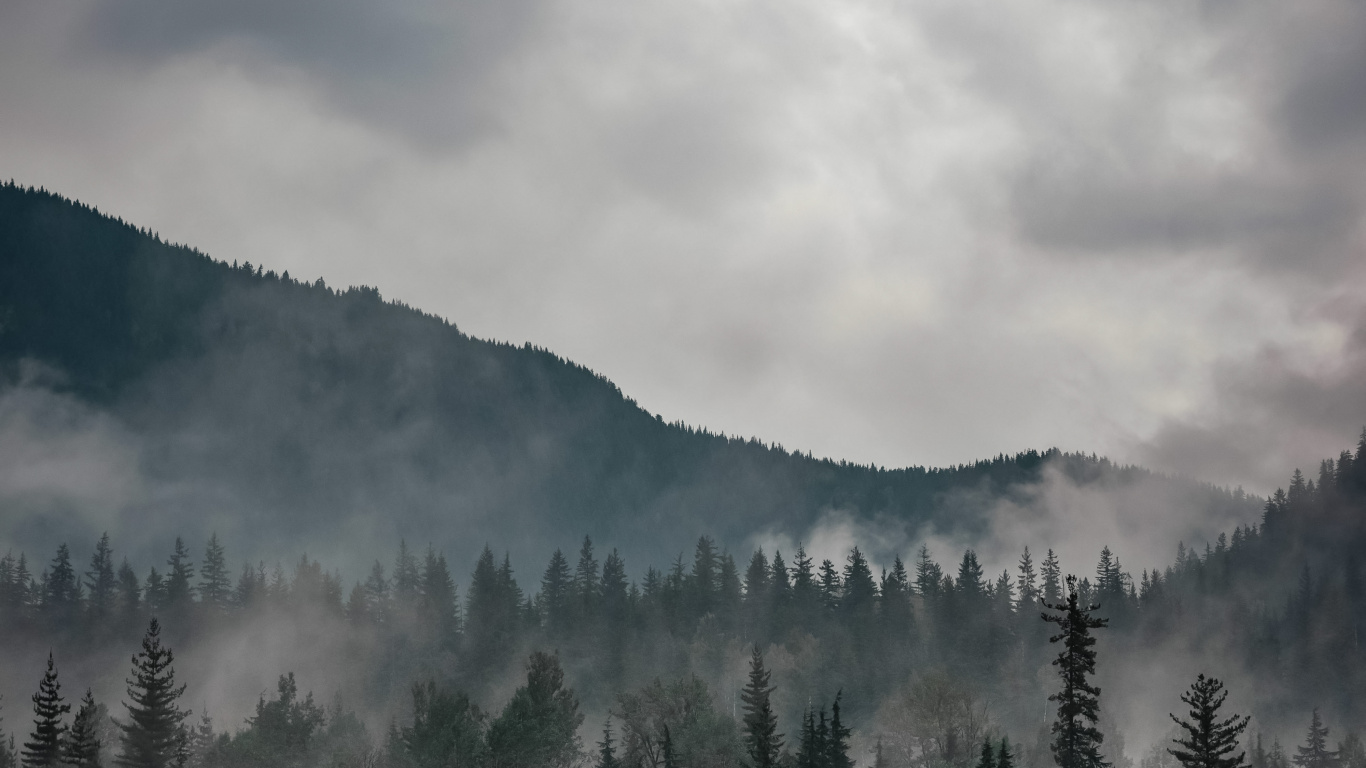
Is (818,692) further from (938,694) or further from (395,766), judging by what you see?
(395,766)

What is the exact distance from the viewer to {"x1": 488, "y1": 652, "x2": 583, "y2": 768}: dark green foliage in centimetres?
10044

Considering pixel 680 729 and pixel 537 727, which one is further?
pixel 680 729

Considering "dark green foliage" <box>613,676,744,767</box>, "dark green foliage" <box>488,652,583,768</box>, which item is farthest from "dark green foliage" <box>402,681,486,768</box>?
"dark green foliage" <box>613,676,744,767</box>

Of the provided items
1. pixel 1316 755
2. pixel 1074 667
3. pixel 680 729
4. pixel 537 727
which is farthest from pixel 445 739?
pixel 1316 755

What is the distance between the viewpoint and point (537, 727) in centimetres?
10250

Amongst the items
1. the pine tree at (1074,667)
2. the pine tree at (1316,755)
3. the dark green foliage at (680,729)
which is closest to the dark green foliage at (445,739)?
the dark green foliage at (680,729)

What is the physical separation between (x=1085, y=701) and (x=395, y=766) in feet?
209

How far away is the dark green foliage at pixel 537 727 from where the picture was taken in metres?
100

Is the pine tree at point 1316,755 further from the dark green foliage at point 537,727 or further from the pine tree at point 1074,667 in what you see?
the pine tree at point 1074,667

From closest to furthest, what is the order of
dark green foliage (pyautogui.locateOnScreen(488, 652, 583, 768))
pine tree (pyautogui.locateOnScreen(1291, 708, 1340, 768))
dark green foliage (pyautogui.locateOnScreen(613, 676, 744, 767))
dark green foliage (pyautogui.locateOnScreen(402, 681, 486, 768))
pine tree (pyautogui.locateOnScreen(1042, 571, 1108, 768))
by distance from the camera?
pine tree (pyautogui.locateOnScreen(1042, 571, 1108, 768)) → dark green foliage (pyautogui.locateOnScreen(402, 681, 486, 768)) → dark green foliage (pyautogui.locateOnScreen(488, 652, 583, 768)) → dark green foliage (pyautogui.locateOnScreen(613, 676, 744, 767)) → pine tree (pyautogui.locateOnScreen(1291, 708, 1340, 768))

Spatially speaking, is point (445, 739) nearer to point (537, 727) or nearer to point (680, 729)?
point (537, 727)

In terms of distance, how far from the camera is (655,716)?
111688mm

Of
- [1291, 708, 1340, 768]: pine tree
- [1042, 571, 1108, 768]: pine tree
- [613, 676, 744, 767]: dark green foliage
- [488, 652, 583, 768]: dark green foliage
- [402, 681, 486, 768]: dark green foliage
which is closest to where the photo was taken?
[1042, 571, 1108, 768]: pine tree

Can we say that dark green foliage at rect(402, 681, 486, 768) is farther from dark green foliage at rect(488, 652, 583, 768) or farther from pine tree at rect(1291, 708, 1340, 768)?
pine tree at rect(1291, 708, 1340, 768)
